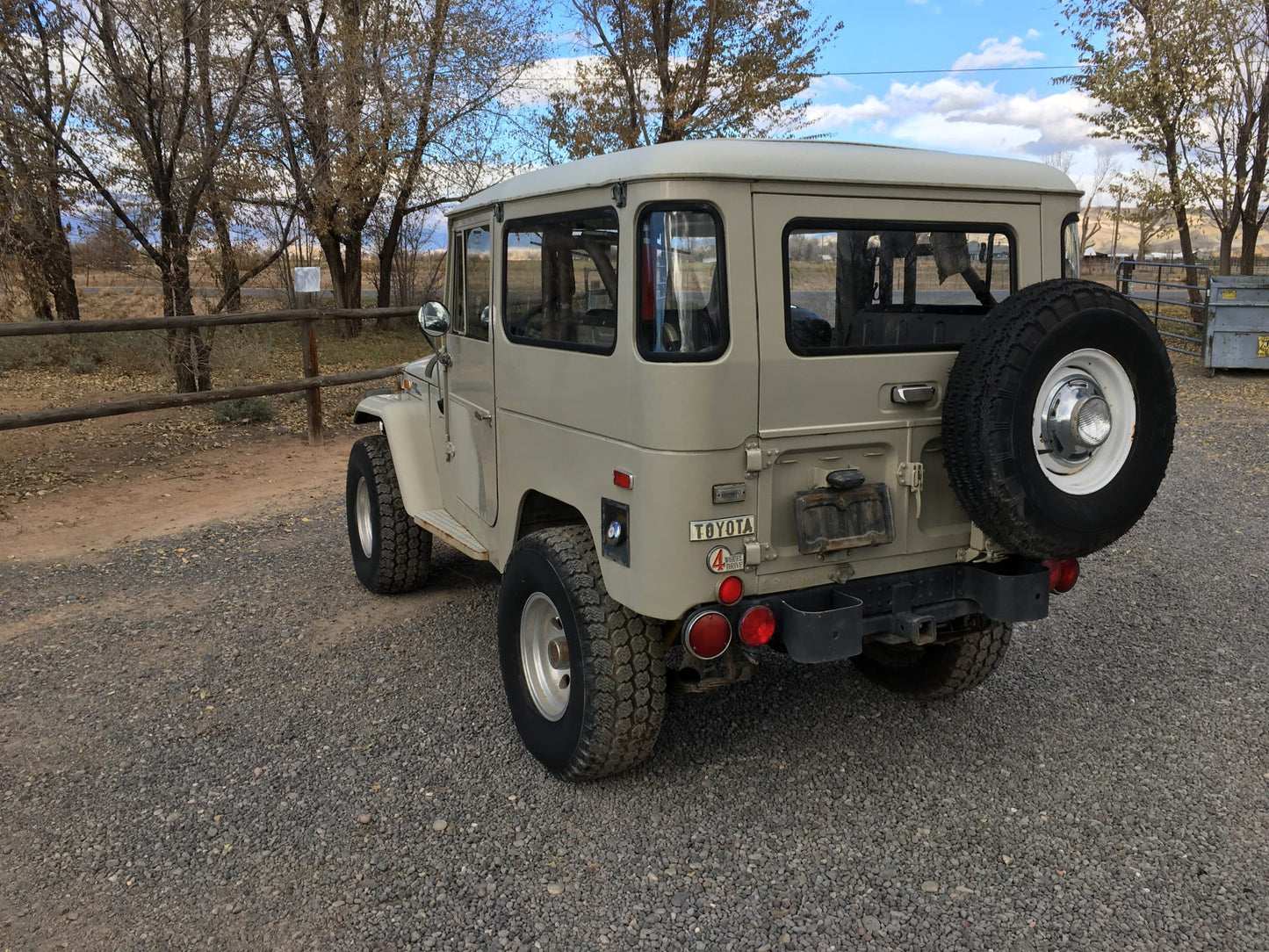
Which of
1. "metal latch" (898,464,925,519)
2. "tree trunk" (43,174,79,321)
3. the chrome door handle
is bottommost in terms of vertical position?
"metal latch" (898,464,925,519)

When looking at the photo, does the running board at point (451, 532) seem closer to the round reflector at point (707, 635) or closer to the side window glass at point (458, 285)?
the side window glass at point (458, 285)

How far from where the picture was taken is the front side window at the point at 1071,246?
3547mm

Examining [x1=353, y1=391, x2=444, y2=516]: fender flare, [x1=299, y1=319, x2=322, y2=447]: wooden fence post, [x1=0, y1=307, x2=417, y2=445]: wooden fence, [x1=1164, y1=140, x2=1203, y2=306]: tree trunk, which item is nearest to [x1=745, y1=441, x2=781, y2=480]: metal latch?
[x1=353, y1=391, x2=444, y2=516]: fender flare

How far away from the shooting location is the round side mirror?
4.38m

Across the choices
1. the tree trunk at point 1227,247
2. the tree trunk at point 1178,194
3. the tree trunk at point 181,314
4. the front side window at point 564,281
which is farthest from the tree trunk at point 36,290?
the tree trunk at point 1227,247

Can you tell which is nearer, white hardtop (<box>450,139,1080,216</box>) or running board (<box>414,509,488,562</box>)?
white hardtop (<box>450,139,1080,216</box>)

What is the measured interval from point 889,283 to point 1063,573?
4.15 feet

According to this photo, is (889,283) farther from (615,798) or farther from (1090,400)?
(615,798)

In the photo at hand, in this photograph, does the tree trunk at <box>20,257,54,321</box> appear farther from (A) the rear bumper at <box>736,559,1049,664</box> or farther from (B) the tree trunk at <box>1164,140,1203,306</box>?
(B) the tree trunk at <box>1164,140,1203,306</box>

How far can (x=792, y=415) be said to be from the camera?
303 centimetres

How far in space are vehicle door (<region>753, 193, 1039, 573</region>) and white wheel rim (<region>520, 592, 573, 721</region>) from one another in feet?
3.13

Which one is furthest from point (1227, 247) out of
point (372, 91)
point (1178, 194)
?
point (372, 91)

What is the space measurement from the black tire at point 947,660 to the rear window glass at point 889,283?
3.85ft

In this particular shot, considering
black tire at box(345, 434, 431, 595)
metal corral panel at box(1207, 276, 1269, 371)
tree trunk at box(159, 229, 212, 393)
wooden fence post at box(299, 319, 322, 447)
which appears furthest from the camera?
metal corral panel at box(1207, 276, 1269, 371)
